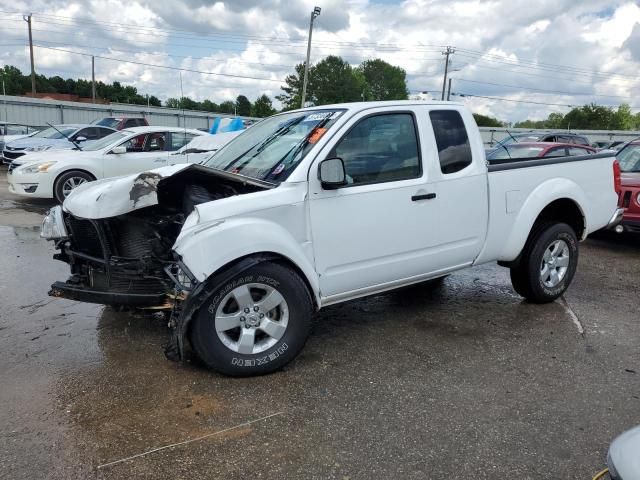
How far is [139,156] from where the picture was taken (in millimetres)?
10945

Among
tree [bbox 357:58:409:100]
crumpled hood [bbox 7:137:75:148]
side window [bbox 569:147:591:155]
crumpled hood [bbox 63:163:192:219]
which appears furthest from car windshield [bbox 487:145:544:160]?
tree [bbox 357:58:409:100]

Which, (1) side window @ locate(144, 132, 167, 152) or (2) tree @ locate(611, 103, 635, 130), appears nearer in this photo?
(1) side window @ locate(144, 132, 167, 152)

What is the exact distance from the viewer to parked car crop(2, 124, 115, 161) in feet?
49.6

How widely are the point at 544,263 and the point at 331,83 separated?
3498 inches

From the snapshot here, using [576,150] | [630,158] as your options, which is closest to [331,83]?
[576,150]

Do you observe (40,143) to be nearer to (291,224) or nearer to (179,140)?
(179,140)

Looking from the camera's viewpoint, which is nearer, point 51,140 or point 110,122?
point 51,140

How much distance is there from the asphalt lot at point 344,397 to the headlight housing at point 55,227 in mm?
819

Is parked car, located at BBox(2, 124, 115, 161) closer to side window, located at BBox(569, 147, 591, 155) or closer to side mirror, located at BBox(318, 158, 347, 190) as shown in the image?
side window, located at BBox(569, 147, 591, 155)

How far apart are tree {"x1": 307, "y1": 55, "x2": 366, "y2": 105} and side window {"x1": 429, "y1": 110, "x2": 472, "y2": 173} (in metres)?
85.8

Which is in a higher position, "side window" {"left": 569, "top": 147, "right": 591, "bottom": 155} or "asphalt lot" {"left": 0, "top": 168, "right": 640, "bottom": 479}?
"side window" {"left": 569, "top": 147, "right": 591, "bottom": 155}

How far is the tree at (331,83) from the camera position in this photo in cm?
8912

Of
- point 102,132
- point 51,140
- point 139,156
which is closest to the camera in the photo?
point 139,156

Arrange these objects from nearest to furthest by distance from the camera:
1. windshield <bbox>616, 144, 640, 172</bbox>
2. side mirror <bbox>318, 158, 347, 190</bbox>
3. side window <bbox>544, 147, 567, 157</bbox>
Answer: side mirror <bbox>318, 158, 347, 190</bbox> → windshield <bbox>616, 144, 640, 172</bbox> → side window <bbox>544, 147, 567, 157</bbox>
